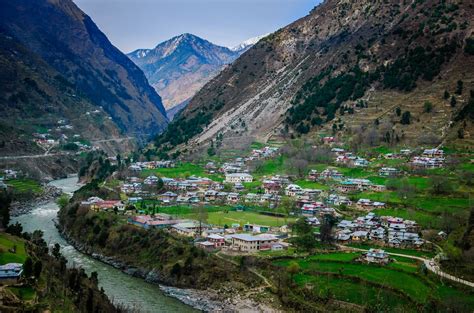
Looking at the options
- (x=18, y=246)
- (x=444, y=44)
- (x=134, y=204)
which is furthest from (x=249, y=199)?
(x=444, y=44)

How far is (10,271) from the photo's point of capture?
29.6 meters

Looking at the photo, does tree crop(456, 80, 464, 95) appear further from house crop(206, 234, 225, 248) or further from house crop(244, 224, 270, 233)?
house crop(206, 234, 225, 248)

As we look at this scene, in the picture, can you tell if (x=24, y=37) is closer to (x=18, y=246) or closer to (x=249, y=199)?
(x=249, y=199)

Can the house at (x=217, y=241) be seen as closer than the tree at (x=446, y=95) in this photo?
Yes

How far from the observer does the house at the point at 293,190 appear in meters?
58.8

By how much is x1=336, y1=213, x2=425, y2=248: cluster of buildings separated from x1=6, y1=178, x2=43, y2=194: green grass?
151ft

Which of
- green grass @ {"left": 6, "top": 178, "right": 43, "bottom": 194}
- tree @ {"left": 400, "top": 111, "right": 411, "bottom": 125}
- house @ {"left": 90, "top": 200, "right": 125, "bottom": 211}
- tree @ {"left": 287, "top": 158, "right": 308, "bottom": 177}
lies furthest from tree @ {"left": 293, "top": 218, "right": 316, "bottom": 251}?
green grass @ {"left": 6, "top": 178, "right": 43, "bottom": 194}

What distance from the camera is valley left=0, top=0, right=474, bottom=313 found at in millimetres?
34594

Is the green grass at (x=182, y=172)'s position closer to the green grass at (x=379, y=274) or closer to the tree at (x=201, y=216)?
the tree at (x=201, y=216)

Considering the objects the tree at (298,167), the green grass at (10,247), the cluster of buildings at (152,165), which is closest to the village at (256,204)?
the tree at (298,167)

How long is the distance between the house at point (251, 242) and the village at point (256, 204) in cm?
Result: 8

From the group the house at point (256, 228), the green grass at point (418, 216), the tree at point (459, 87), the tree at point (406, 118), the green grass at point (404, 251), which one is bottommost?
the green grass at point (404, 251)

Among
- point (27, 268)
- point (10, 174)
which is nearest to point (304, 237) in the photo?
point (27, 268)

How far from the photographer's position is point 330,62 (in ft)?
338
